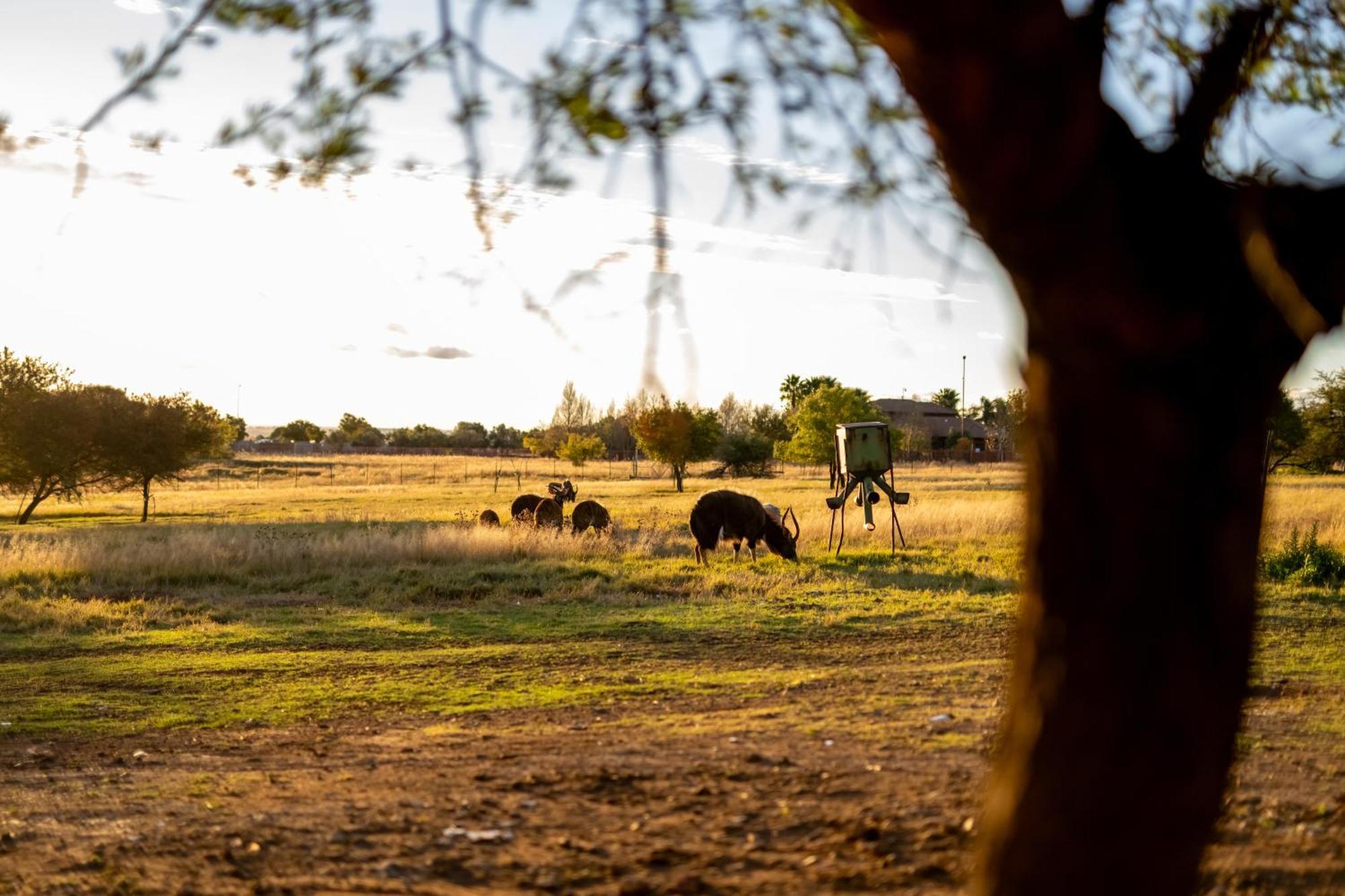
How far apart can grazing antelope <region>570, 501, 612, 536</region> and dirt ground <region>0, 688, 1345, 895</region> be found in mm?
18559

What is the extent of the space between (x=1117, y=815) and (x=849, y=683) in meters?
6.68

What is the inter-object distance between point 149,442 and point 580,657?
38312 millimetres

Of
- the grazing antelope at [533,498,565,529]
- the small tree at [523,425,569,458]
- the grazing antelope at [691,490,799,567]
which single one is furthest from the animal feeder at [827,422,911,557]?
the small tree at [523,425,569,458]

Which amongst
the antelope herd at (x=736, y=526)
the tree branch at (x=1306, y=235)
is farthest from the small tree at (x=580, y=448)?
the tree branch at (x=1306, y=235)

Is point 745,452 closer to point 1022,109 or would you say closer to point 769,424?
point 769,424

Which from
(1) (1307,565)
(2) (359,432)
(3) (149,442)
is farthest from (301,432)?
(1) (1307,565)

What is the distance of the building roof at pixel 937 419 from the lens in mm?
108562

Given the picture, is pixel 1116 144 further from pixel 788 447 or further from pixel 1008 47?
pixel 788 447

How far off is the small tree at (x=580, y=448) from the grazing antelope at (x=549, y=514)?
48.9 m

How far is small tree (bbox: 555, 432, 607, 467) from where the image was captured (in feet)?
250

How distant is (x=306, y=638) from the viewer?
13586 mm

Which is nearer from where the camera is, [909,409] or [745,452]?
[745,452]

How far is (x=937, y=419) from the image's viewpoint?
117 m

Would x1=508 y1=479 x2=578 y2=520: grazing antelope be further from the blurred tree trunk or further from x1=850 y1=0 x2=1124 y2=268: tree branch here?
x1=850 y1=0 x2=1124 y2=268: tree branch
